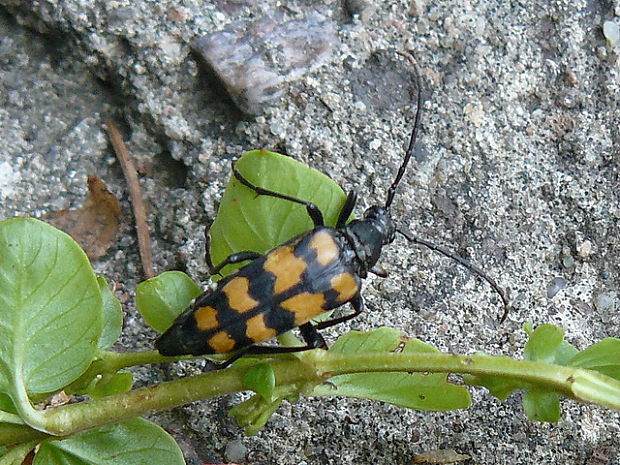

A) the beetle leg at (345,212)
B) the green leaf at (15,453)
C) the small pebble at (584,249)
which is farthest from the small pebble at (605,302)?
the green leaf at (15,453)

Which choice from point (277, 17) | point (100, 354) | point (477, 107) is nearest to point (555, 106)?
point (477, 107)

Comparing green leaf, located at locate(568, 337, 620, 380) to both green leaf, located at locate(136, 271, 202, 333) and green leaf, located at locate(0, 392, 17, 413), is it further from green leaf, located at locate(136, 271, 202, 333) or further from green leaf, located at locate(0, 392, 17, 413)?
green leaf, located at locate(0, 392, 17, 413)

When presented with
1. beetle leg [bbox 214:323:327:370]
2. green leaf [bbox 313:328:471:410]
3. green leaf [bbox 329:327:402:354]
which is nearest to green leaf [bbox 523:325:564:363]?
green leaf [bbox 313:328:471:410]

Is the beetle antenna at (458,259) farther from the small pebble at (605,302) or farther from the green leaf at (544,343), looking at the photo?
the green leaf at (544,343)

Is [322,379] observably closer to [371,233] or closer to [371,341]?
[371,341]

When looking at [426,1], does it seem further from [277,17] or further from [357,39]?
[277,17]

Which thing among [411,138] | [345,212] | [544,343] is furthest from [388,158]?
[544,343]
